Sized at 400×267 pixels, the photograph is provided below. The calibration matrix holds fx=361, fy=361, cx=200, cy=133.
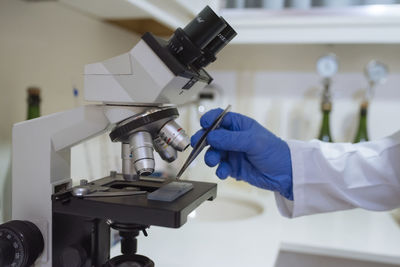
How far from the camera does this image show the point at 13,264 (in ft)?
1.97

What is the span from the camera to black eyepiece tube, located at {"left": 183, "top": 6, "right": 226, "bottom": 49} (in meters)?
0.58

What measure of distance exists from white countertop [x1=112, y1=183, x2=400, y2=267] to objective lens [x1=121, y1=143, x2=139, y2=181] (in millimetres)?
329

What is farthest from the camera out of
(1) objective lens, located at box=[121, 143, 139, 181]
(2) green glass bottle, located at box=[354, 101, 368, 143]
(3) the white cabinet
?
(2) green glass bottle, located at box=[354, 101, 368, 143]

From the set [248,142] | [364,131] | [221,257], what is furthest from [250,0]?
[221,257]

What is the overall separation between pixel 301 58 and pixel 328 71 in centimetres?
22

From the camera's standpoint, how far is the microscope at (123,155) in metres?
0.58

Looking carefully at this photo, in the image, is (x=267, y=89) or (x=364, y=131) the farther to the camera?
(x=267, y=89)

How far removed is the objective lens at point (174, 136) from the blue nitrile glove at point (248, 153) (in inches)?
5.4

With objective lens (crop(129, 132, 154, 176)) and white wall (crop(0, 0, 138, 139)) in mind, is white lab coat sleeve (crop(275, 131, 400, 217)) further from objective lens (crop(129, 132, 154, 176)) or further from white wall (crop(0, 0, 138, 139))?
white wall (crop(0, 0, 138, 139))

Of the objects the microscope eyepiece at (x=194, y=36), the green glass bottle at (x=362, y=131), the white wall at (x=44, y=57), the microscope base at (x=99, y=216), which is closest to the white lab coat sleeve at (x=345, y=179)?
the microscope base at (x=99, y=216)

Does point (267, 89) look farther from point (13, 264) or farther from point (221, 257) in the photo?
point (13, 264)

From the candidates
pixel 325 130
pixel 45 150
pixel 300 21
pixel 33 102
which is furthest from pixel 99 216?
pixel 325 130

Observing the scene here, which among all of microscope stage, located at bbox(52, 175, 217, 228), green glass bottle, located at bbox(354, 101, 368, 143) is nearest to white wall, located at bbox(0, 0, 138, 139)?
microscope stage, located at bbox(52, 175, 217, 228)

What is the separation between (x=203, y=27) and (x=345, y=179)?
613 mm
